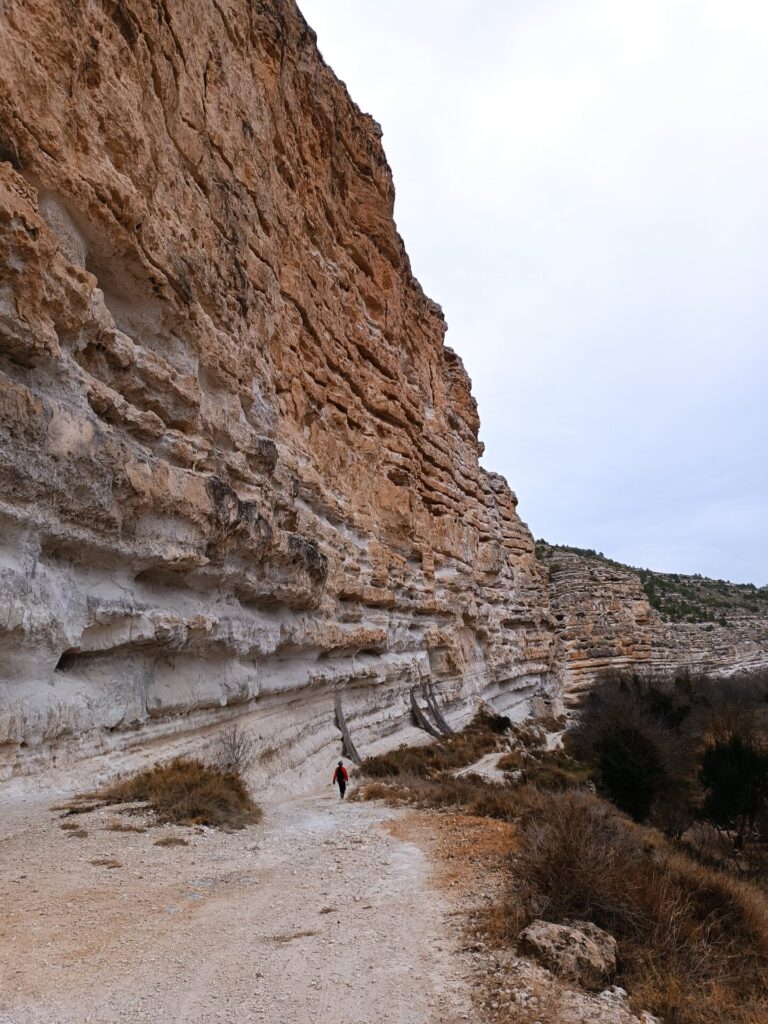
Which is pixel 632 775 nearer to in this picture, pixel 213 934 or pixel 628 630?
pixel 213 934

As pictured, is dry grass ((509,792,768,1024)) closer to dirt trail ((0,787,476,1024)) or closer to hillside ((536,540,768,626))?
dirt trail ((0,787,476,1024))

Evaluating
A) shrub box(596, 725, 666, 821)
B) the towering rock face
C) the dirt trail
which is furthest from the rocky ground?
shrub box(596, 725, 666, 821)

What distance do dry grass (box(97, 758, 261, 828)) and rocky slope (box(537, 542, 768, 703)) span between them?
29783 mm

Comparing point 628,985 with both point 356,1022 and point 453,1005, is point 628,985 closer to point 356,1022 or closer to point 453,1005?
point 453,1005

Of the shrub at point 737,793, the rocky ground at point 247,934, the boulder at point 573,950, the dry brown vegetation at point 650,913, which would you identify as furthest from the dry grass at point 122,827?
the shrub at point 737,793

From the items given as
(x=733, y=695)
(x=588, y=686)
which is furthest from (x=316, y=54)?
(x=588, y=686)

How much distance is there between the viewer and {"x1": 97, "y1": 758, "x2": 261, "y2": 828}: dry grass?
19.2 feet

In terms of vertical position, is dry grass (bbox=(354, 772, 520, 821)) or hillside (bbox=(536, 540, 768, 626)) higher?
hillside (bbox=(536, 540, 768, 626))

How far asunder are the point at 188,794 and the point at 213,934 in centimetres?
302

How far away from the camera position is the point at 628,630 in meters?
37.4

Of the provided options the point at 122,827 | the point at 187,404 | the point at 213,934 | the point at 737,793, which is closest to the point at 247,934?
the point at 213,934

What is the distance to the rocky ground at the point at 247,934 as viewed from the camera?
2758 millimetres

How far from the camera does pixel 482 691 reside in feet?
76.1

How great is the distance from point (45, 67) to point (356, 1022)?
328 inches
